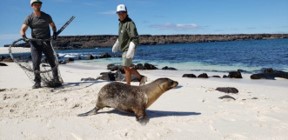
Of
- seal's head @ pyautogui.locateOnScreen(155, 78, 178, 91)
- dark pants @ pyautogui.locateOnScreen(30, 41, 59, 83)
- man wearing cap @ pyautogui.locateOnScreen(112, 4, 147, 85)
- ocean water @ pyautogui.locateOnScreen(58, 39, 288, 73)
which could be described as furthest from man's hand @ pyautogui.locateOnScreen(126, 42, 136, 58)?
ocean water @ pyautogui.locateOnScreen(58, 39, 288, 73)

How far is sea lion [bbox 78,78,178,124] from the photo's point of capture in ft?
19.2

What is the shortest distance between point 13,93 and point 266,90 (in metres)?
6.73

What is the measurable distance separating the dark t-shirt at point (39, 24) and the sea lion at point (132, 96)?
3.94 meters

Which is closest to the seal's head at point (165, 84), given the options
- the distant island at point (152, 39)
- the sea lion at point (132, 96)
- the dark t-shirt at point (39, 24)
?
the sea lion at point (132, 96)

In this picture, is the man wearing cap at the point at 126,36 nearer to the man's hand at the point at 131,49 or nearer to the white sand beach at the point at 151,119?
the man's hand at the point at 131,49

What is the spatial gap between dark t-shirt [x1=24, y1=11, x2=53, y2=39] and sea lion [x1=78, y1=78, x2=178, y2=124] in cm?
394

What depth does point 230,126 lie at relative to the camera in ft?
17.7

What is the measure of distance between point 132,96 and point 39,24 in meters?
4.44

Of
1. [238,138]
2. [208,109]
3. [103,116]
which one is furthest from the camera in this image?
[208,109]

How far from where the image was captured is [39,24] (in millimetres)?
→ 9188

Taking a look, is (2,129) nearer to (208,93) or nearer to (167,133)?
(167,133)

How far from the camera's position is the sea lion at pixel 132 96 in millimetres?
5844

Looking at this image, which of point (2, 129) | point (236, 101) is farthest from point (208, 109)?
point (2, 129)

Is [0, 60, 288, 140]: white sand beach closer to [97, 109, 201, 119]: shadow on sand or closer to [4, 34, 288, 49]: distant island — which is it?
[97, 109, 201, 119]: shadow on sand
